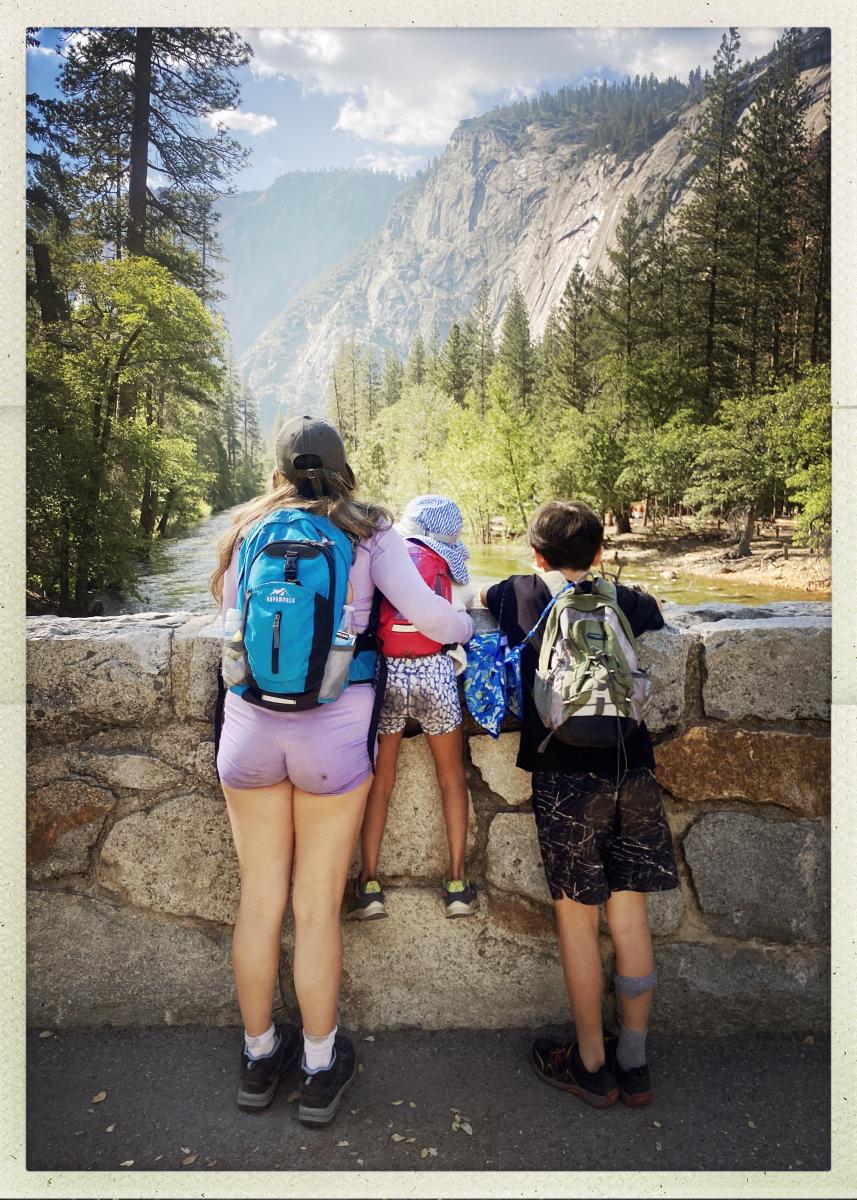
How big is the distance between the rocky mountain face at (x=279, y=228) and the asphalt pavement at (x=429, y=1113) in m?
3.70

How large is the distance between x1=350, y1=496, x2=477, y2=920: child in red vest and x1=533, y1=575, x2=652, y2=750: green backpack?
8.2 inches

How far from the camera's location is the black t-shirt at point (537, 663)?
4.33ft

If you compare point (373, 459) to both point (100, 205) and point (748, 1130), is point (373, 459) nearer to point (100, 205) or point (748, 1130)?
point (100, 205)

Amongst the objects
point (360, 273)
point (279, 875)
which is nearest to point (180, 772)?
point (279, 875)

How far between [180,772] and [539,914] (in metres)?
0.84

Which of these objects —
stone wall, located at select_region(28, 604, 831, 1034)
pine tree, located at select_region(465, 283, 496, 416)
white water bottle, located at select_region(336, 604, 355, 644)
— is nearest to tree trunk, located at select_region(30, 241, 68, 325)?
stone wall, located at select_region(28, 604, 831, 1034)

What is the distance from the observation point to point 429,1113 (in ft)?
4.41

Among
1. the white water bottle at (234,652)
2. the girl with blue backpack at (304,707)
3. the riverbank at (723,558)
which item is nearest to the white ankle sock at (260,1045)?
the girl with blue backpack at (304,707)

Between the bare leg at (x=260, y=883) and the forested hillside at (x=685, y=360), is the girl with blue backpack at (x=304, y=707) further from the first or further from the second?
the forested hillside at (x=685, y=360)

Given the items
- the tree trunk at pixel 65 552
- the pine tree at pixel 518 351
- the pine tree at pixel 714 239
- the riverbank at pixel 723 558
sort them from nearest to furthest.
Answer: the riverbank at pixel 723 558 < the tree trunk at pixel 65 552 < the pine tree at pixel 714 239 < the pine tree at pixel 518 351

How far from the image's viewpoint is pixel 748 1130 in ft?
4.34

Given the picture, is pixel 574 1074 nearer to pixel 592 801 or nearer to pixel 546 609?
pixel 592 801

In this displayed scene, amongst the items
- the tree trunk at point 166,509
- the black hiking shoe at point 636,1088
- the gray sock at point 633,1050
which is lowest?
the black hiking shoe at point 636,1088

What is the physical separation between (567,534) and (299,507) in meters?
0.51
